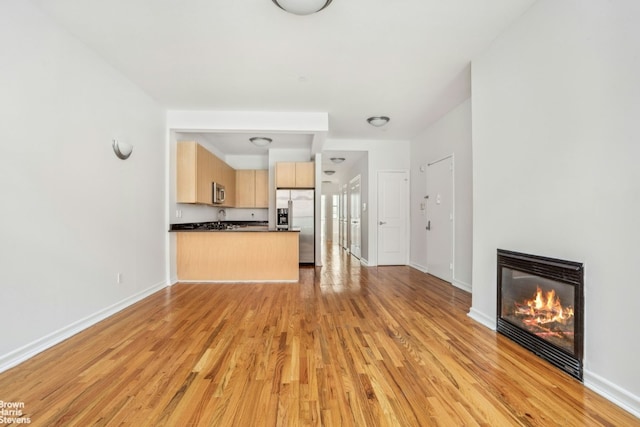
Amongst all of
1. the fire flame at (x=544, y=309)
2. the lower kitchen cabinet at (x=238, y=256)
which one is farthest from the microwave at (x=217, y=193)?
the fire flame at (x=544, y=309)

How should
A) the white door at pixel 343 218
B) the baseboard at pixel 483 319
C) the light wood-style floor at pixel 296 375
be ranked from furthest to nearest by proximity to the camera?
the white door at pixel 343 218, the baseboard at pixel 483 319, the light wood-style floor at pixel 296 375

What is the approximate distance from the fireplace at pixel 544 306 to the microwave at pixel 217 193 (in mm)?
4787

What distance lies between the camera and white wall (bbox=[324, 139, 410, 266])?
628 cm

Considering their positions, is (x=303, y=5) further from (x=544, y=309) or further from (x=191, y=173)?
(x=191, y=173)

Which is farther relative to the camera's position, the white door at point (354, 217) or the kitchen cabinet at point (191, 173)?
the white door at point (354, 217)

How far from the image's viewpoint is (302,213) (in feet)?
20.6

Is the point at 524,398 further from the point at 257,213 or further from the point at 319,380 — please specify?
the point at 257,213

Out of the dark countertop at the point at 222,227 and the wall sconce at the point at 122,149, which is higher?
the wall sconce at the point at 122,149

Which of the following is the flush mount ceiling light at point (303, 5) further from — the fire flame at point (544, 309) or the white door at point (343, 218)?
the white door at point (343, 218)

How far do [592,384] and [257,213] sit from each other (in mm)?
6864

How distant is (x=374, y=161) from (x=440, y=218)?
2010 mm

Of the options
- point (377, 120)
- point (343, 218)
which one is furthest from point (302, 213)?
point (343, 218)

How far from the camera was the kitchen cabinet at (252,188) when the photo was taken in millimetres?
7227

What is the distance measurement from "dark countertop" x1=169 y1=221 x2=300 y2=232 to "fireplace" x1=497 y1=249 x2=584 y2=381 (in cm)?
310
